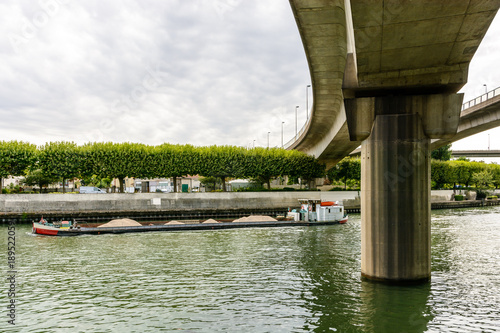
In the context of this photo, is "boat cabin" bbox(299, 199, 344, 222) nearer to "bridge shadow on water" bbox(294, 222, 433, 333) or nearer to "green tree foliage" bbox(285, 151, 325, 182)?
"green tree foliage" bbox(285, 151, 325, 182)

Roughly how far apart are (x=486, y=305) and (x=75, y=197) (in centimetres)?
4782

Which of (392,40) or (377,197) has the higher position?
(392,40)

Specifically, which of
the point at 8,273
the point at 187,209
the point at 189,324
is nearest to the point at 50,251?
the point at 8,273

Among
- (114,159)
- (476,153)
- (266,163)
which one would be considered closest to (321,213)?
(266,163)

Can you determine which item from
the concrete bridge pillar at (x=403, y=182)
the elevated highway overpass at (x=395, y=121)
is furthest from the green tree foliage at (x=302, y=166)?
the concrete bridge pillar at (x=403, y=182)

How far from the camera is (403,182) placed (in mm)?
13773

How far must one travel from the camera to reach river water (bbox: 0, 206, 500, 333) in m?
11.3

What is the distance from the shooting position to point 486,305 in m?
12.5

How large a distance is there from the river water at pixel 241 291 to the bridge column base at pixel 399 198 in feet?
3.04

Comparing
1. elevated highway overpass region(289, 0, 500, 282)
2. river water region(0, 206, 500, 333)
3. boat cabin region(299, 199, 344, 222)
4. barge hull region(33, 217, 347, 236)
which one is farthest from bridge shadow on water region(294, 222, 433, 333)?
boat cabin region(299, 199, 344, 222)

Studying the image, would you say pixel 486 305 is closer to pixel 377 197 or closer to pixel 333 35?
pixel 377 197

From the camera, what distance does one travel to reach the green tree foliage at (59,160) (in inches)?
1946

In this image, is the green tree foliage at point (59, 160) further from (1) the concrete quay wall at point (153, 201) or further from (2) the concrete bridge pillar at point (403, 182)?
(2) the concrete bridge pillar at point (403, 182)

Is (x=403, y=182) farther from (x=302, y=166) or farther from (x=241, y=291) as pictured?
(x=302, y=166)
